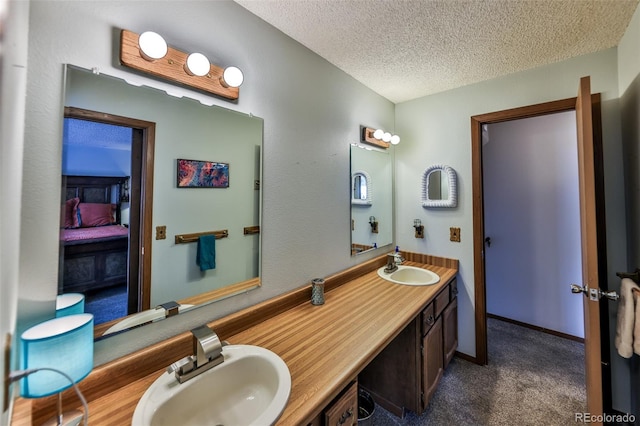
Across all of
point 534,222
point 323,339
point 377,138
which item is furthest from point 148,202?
point 534,222

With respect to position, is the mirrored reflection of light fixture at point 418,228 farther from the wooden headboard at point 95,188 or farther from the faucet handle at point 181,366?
the wooden headboard at point 95,188

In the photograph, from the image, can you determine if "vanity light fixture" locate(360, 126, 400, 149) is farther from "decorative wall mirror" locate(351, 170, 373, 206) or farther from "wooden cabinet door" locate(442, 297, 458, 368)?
"wooden cabinet door" locate(442, 297, 458, 368)

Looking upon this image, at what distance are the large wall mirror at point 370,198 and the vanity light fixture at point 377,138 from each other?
0.19 ft

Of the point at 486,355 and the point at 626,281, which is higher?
the point at 626,281

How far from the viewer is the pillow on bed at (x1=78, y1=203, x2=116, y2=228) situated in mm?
845

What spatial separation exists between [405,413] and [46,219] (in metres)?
2.05

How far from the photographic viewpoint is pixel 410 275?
7.20 ft

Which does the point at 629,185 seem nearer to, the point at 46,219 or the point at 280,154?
the point at 280,154

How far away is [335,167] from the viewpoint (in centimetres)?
181

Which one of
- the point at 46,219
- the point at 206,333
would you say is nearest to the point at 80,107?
the point at 46,219

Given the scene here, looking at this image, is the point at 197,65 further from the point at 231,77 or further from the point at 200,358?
the point at 200,358

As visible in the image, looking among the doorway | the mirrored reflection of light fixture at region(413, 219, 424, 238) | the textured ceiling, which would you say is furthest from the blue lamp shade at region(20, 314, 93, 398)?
the doorway

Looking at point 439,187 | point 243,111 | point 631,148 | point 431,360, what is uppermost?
point 243,111

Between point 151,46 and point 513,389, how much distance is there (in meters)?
2.90
